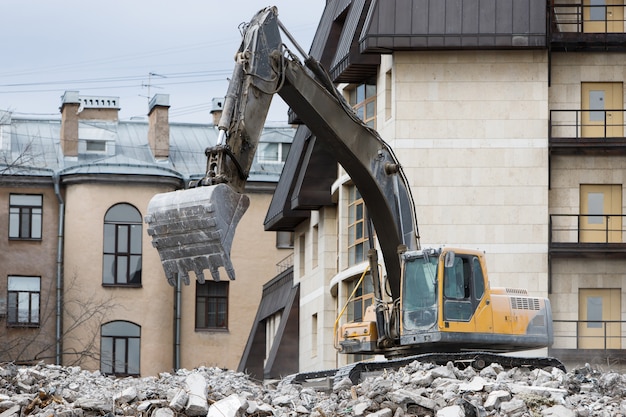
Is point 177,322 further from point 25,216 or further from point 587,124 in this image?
point 587,124

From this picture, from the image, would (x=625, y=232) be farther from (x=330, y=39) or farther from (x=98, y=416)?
(x=98, y=416)

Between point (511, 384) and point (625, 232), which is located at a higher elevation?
point (625, 232)

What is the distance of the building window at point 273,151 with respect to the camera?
7506 centimetres

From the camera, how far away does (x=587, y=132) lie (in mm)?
45594

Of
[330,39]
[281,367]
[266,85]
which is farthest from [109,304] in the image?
[266,85]

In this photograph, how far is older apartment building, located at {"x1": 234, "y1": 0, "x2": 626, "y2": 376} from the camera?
1713 inches

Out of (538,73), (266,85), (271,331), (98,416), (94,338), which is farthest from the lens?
(94,338)

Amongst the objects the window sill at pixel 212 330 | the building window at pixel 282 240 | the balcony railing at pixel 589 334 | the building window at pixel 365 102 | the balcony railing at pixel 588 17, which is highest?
the balcony railing at pixel 588 17

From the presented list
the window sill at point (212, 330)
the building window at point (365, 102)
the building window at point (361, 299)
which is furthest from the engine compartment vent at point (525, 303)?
the window sill at point (212, 330)

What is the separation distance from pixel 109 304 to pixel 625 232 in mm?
30190

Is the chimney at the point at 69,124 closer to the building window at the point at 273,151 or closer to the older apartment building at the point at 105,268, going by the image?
the older apartment building at the point at 105,268

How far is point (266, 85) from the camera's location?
2700 cm

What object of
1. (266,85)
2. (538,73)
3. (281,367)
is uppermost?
(538,73)

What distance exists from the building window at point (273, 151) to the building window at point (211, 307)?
288 inches
